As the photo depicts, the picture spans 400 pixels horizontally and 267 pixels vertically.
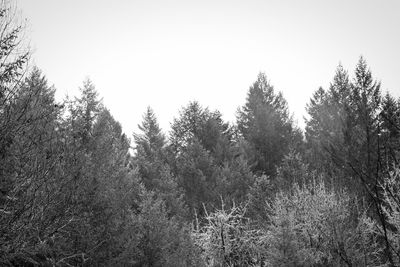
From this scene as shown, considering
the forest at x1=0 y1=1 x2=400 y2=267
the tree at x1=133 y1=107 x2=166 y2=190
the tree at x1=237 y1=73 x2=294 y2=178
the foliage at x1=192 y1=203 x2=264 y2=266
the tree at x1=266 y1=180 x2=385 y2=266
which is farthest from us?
the tree at x1=237 y1=73 x2=294 y2=178

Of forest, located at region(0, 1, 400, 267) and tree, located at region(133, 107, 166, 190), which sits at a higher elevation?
tree, located at region(133, 107, 166, 190)

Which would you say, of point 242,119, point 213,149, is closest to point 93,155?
point 213,149

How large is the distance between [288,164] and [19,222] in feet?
55.3

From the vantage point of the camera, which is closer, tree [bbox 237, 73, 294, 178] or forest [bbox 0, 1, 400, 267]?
forest [bbox 0, 1, 400, 267]

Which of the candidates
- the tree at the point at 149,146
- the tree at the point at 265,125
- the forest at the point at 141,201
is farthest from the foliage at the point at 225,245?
the tree at the point at 265,125

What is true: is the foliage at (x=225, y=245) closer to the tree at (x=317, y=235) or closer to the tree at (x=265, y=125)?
the tree at (x=317, y=235)

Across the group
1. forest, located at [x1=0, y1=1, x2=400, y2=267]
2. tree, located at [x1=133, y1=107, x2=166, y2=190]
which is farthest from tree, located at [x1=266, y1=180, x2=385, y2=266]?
tree, located at [x1=133, y1=107, x2=166, y2=190]

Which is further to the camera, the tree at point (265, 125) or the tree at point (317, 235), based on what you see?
the tree at point (265, 125)

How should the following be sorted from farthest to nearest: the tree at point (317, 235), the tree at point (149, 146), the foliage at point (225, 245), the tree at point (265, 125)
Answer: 1. the tree at point (265, 125)
2. the tree at point (149, 146)
3. the foliage at point (225, 245)
4. the tree at point (317, 235)

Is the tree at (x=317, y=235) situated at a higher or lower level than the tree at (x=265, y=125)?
lower

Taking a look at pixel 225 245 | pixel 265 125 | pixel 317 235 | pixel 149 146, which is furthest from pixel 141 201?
pixel 265 125

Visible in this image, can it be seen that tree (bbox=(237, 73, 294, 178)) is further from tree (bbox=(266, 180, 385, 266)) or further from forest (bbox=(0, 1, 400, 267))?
tree (bbox=(266, 180, 385, 266))

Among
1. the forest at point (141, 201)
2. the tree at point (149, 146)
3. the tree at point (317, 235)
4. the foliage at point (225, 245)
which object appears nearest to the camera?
the forest at point (141, 201)

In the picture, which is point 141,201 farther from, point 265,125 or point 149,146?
point 265,125
